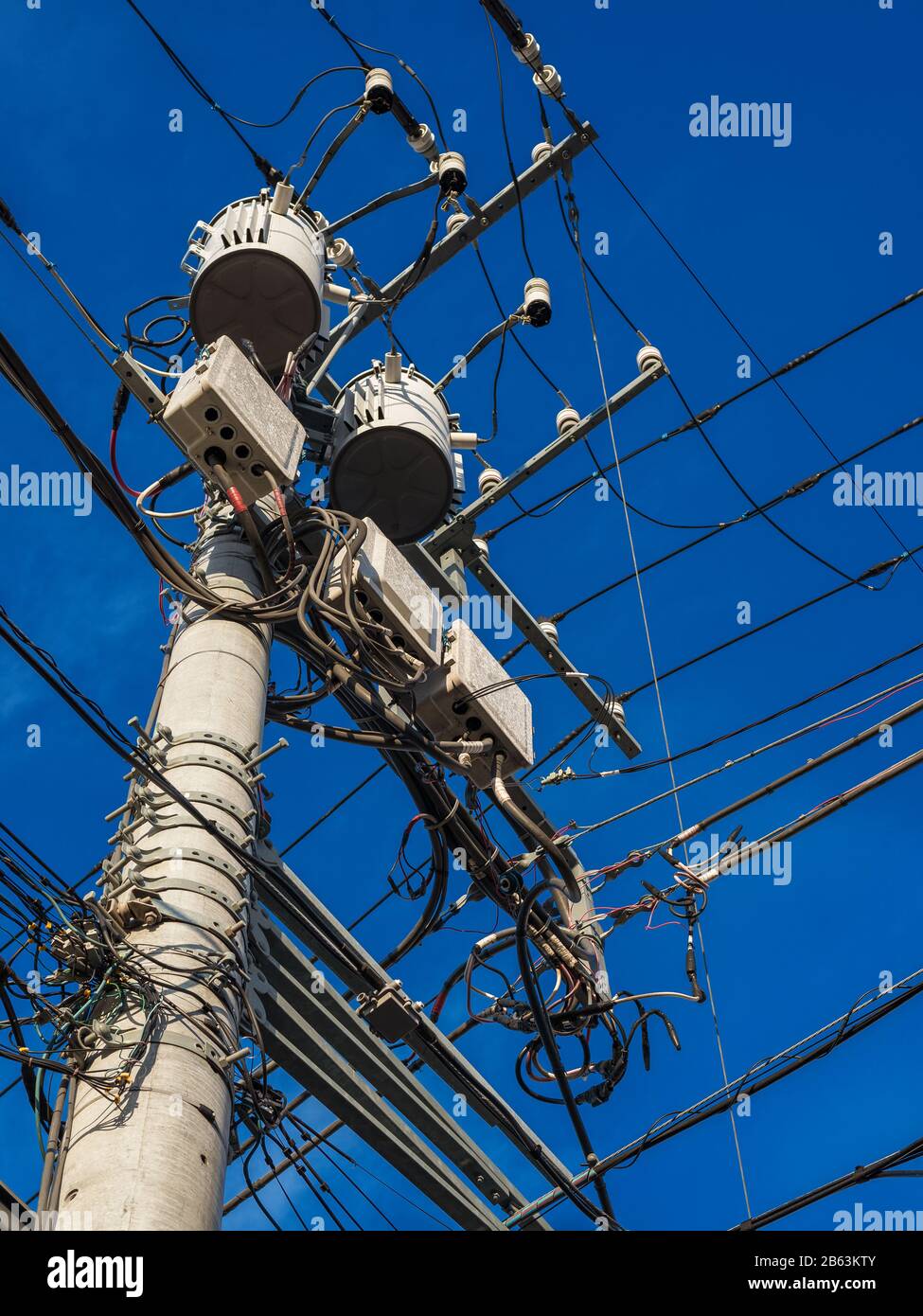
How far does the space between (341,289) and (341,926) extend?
12.9 ft

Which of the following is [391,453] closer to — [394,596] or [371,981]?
[394,596]

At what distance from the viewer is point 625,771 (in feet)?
31.4

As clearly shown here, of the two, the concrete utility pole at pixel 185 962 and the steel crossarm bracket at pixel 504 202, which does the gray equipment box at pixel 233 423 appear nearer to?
the concrete utility pole at pixel 185 962

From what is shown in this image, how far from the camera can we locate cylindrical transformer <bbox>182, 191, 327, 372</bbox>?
26.7ft

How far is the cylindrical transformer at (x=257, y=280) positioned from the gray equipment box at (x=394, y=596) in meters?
1.73

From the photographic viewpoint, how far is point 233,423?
6898mm

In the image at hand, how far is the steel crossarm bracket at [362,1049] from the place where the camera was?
692 cm

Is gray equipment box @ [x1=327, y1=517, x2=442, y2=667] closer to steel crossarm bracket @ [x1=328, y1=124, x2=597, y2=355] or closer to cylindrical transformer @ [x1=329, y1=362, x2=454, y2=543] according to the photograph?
cylindrical transformer @ [x1=329, y1=362, x2=454, y2=543]

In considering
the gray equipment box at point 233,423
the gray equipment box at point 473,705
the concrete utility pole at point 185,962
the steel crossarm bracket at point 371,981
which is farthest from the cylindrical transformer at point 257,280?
the steel crossarm bracket at point 371,981

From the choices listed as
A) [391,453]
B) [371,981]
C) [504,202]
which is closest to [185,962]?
[371,981]

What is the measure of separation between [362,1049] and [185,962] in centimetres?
218

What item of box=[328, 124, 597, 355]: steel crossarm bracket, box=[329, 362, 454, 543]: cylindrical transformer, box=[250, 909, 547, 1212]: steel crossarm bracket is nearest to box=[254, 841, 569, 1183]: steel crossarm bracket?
box=[250, 909, 547, 1212]: steel crossarm bracket
